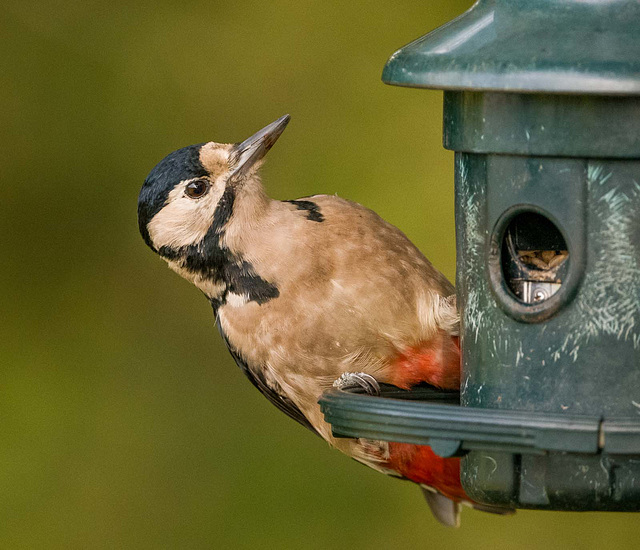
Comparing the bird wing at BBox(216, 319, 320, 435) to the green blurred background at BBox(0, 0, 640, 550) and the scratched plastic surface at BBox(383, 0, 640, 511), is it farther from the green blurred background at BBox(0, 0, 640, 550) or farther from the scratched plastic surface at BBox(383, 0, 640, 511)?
the green blurred background at BBox(0, 0, 640, 550)

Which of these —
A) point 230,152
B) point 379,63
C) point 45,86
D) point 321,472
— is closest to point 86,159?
point 45,86

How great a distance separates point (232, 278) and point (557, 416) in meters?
1.70

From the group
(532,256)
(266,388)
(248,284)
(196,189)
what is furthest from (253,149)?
(532,256)

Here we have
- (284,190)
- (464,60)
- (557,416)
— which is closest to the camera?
(557,416)

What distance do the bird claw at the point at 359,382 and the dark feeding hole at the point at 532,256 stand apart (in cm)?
64

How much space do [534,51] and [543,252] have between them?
2.09 feet

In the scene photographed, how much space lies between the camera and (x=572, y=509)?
10.4 feet

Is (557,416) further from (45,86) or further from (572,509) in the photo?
(45,86)

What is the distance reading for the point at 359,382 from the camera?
3902 mm

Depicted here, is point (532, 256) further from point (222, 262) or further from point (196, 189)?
point (196, 189)

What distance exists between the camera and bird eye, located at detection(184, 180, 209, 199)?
14.2ft

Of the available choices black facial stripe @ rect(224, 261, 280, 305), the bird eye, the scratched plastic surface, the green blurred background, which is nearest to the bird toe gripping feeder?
the scratched plastic surface

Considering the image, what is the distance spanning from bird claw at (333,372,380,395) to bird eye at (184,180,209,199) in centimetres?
78

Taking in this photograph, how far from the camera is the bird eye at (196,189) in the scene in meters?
4.33
